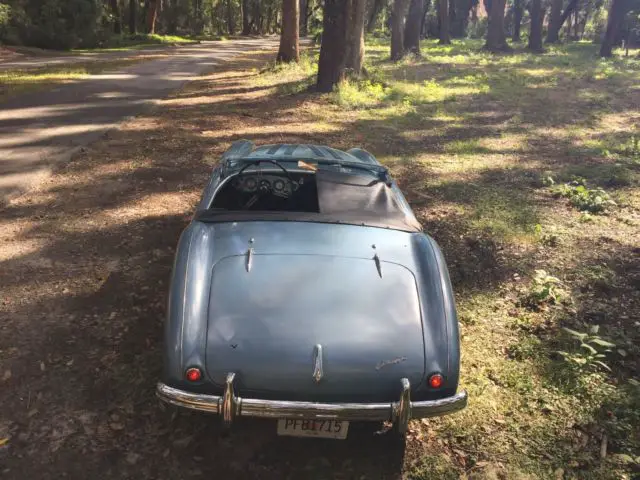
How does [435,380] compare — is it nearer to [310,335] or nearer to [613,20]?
[310,335]

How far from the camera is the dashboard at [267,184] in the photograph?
4168mm

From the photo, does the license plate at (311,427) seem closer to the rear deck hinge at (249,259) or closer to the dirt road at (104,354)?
the dirt road at (104,354)

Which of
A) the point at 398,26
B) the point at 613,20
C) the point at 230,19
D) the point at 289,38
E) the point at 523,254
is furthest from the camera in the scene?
the point at 230,19

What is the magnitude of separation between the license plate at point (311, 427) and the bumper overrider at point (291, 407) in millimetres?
136

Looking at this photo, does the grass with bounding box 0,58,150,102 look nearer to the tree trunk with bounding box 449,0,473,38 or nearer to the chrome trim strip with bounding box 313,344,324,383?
the chrome trim strip with bounding box 313,344,324,383

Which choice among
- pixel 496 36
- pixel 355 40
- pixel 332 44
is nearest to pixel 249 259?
pixel 332 44

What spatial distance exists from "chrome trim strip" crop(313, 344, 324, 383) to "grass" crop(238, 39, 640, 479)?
869 mm

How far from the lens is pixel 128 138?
10258mm

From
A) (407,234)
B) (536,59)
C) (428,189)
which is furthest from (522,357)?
(536,59)

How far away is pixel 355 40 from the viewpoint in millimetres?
16141

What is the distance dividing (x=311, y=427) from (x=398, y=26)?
2480cm

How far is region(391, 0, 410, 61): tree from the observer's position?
2398 cm

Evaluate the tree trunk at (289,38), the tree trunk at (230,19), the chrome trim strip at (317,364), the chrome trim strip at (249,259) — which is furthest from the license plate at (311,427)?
the tree trunk at (230,19)

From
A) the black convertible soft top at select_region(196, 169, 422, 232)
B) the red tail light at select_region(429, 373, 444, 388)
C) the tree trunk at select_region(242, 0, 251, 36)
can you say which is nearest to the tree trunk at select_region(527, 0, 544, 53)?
the black convertible soft top at select_region(196, 169, 422, 232)
